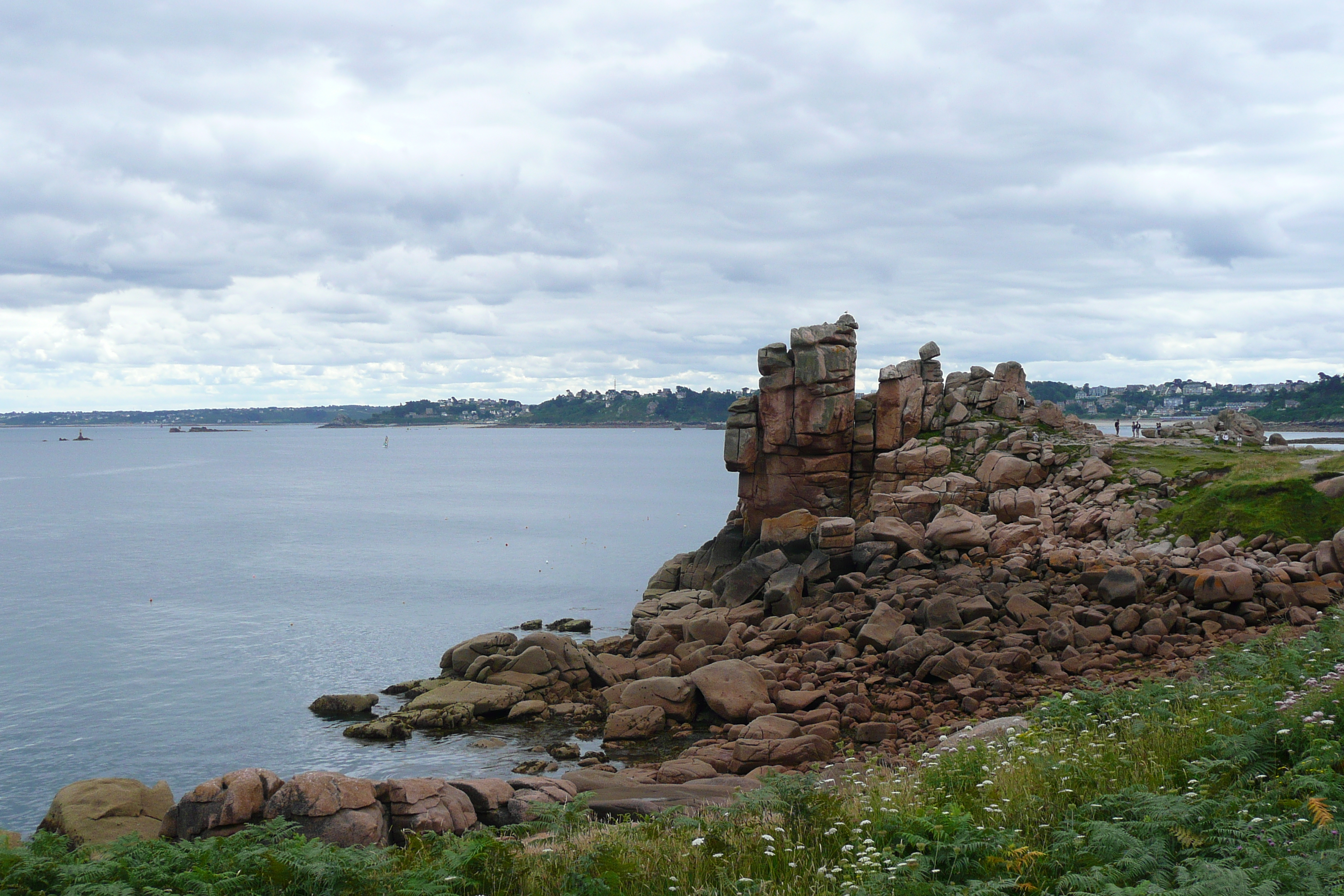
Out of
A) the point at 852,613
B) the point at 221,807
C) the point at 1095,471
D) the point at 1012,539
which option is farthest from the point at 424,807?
→ the point at 1095,471

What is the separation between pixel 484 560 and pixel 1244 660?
47.5m

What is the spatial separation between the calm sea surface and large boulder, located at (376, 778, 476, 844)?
7124mm

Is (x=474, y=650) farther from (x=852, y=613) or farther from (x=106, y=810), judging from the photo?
(x=106, y=810)

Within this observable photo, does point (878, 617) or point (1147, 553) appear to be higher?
point (1147, 553)

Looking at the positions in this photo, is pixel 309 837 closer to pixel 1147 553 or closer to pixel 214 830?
pixel 214 830

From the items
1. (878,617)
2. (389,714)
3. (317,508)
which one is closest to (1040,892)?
(878,617)

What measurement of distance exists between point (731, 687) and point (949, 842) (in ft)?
54.5

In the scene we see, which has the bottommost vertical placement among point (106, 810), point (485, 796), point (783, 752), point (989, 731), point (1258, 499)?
point (783, 752)

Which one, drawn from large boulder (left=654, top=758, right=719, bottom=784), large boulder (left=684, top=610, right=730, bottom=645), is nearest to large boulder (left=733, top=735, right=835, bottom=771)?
large boulder (left=654, top=758, right=719, bottom=784)

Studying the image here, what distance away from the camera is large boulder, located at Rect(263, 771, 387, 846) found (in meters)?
14.0

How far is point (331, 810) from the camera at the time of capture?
14156mm

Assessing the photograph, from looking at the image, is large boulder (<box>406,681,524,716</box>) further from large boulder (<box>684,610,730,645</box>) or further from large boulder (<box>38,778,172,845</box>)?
large boulder (<box>38,778,172,845</box>)

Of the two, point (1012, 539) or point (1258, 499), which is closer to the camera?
point (1258, 499)

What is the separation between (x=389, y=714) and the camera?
87.5 feet
